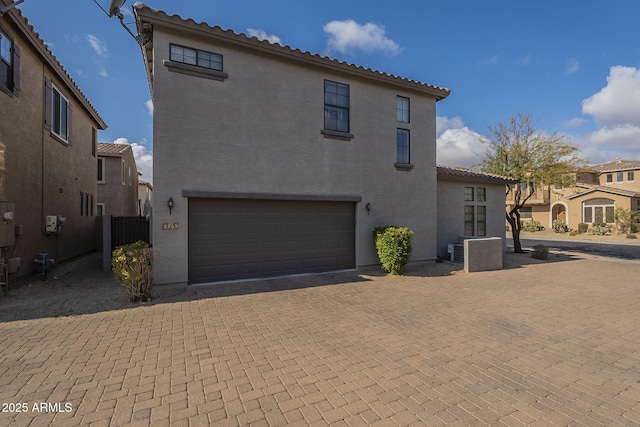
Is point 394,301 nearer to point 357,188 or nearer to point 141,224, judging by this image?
point 357,188

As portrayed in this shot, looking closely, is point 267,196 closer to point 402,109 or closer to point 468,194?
point 402,109

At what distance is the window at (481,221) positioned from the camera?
46.1 ft

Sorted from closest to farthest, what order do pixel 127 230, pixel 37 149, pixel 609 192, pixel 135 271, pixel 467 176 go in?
1. pixel 135 271
2. pixel 37 149
3. pixel 127 230
4. pixel 467 176
5. pixel 609 192

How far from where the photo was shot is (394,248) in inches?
375

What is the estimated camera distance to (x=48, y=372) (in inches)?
147

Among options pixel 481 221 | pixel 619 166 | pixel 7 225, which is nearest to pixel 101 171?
pixel 7 225

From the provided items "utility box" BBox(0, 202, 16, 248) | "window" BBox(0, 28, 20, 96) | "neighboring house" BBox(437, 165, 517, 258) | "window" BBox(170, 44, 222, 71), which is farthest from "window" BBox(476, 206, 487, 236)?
"window" BBox(0, 28, 20, 96)

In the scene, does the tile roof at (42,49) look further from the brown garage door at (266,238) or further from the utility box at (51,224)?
the brown garage door at (266,238)

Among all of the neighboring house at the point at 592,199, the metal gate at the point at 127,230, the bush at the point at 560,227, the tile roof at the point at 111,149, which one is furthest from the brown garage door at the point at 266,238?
the bush at the point at 560,227

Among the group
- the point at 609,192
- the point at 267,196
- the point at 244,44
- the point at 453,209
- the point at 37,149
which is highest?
the point at 244,44

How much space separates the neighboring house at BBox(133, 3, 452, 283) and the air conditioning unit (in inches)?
52.0

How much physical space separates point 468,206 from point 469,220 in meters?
0.64

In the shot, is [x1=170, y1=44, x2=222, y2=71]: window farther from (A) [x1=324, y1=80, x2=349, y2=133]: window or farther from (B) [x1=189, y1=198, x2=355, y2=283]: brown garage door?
(B) [x1=189, y1=198, x2=355, y2=283]: brown garage door

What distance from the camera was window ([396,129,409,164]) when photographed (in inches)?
442
